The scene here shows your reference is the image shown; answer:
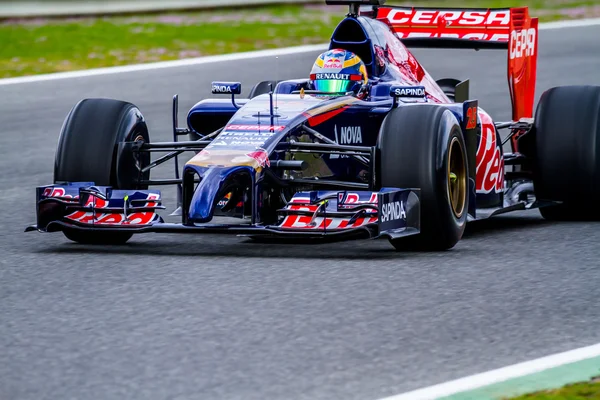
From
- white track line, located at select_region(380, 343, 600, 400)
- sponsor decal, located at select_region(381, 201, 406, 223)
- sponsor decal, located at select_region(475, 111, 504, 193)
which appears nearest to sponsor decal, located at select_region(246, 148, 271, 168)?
sponsor decal, located at select_region(381, 201, 406, 223)

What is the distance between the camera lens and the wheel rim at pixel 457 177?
7.89 meters

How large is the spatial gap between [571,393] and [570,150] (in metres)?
4.25

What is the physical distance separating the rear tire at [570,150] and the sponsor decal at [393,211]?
1.85m

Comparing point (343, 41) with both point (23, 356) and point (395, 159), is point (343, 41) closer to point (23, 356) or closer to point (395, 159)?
point (395, 159)

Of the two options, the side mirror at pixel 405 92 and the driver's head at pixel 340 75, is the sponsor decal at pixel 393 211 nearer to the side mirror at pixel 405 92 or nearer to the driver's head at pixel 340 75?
the side mirror at pixel 405 92

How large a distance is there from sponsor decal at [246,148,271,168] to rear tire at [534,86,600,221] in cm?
217

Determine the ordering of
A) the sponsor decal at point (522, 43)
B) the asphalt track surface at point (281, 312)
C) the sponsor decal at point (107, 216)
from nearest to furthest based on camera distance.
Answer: the asphalt track surface at point (281, 312) < the sponsor decal at point (107, 216) < the sponsor decal at point (522, 43)

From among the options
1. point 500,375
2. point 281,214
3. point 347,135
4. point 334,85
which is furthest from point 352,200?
point 500,375

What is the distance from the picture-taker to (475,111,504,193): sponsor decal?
8.45 meters

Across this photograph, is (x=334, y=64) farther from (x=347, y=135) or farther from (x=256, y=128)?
(x=256, y=128)

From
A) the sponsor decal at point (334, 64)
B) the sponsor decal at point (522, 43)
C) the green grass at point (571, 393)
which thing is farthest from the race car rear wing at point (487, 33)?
the green grass at point (571, 393)

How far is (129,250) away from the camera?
7.77 m

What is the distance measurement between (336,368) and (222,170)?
8.15 ft

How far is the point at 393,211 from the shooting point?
7172mm
